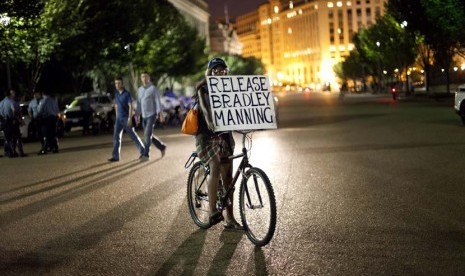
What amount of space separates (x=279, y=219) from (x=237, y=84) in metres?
1.73

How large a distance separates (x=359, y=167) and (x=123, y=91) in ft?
18.7

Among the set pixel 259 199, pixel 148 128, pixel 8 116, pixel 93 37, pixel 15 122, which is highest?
pixel 93 37

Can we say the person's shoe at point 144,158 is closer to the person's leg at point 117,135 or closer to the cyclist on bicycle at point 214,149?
the person's leg at point 117,135

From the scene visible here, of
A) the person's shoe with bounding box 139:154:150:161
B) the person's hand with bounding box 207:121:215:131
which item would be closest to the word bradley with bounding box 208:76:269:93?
the person's hand with bounding box 207:121:215:131

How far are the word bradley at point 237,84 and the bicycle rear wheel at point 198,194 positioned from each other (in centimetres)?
103

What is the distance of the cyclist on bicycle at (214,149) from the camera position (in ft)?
23.6

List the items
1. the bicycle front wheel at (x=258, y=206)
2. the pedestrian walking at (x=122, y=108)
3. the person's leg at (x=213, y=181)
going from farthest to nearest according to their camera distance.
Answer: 1. the pedestrian walking at (x=122, y=108)
2. the person's leg at (x=213, y=181)
3. the bicycle front wheel at (x=258, y=206)

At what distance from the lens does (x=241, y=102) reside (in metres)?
7.12

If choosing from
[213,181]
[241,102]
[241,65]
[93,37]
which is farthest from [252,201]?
[241,65]

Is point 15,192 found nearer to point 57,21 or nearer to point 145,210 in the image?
point 145,210

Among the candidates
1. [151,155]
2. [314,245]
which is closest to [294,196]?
[314,245]

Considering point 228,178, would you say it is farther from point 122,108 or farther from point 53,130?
point 53,130

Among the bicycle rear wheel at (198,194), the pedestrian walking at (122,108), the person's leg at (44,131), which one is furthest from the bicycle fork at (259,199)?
the person's leg at (44,131)

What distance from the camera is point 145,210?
895 cm
